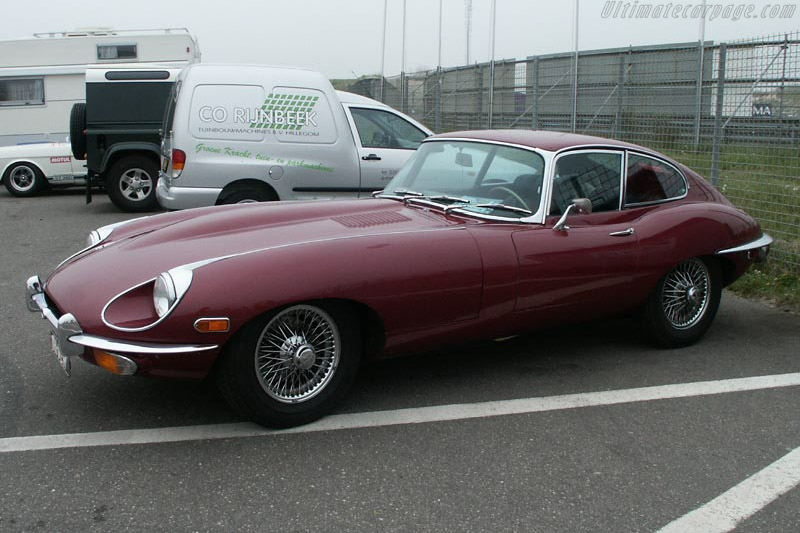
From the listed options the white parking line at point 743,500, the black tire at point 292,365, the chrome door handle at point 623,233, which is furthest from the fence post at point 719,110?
the black tire at point 292,365

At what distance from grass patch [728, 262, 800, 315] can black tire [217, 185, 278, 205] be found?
477cm

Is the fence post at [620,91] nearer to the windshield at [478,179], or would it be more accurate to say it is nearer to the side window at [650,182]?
the side window at [650,182]

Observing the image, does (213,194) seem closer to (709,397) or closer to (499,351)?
(499,351)

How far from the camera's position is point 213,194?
8.35 metres

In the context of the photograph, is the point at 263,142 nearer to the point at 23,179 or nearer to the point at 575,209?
the point at 575,209

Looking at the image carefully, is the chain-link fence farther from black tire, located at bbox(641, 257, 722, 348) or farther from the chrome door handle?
the chrome door handle

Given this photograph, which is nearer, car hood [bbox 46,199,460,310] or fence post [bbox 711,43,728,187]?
car hood [bbox 46,199,460,310]

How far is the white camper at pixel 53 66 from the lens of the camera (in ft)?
50.1

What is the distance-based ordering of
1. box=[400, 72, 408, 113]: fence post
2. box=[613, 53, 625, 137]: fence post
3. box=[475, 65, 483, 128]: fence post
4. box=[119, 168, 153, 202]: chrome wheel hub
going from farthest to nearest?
box=[400, 72, 408, 113]: fence post, box=[475, 65, 483, 128]: fence post, box=[119, 168, 153, 202]: chrome wheel hub, box=[613, 53, 625, 137]: fence post

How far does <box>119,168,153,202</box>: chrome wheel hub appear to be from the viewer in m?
11.8

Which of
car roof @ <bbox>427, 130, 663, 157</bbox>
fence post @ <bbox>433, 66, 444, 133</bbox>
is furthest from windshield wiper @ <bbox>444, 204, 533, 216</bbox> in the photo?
fence post @ <bbox>433, 66, 444, 133</bbox>

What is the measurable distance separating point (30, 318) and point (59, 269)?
1792 millimetres

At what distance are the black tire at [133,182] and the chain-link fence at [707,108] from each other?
596cm

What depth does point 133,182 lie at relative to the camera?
39.1ft
